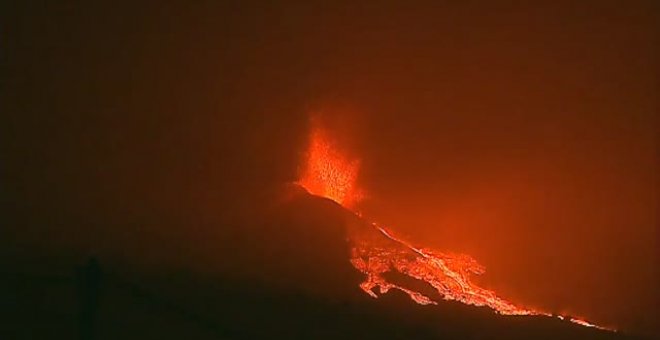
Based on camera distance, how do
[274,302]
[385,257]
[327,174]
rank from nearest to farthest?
[274,302] < [385,257] < [327,174]

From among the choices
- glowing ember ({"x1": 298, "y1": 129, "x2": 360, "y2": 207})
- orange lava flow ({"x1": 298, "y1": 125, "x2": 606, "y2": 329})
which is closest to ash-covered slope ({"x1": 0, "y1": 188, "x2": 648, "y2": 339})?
orange lava flow ({"x1": 298, "y1": 125, "x2": 606, "y2": 329})

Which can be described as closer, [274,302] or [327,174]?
[274,302]

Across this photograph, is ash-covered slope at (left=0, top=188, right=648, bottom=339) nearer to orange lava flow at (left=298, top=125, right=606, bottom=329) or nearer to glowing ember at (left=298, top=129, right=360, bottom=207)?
orange lava flow at (left=298, top=125, right=606, bottom=329)

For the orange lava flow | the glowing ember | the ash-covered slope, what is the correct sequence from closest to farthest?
the ash-covered slope
the orange lava flow
the glowing ember

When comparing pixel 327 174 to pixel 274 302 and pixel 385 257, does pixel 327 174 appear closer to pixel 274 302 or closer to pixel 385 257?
pixel 385 257

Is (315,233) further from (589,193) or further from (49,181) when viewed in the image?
(589,193)

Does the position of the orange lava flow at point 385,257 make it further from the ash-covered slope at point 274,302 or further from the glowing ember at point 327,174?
the ash-covered slope at point 274,302

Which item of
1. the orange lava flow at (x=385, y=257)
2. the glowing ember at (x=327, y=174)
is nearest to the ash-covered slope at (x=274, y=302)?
the orange lava flow at (x=385, y=257)

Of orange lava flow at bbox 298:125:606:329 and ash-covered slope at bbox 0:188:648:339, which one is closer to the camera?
ash-covered slope at bbox 0:188:648:339

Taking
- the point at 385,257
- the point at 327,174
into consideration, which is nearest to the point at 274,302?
the point at 385,257
